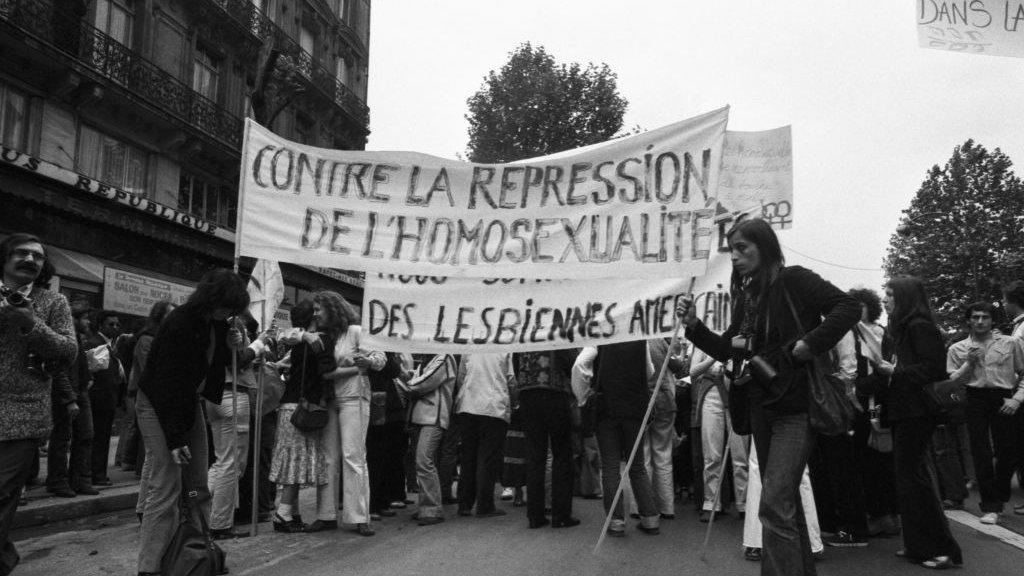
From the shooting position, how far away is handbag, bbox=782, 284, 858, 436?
12.0ft

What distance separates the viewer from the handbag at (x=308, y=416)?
6.28m

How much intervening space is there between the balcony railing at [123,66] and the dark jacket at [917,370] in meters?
15.4

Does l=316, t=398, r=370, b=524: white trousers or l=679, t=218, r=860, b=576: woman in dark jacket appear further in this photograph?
l=316, t=398, r=370, b=524: white trousers

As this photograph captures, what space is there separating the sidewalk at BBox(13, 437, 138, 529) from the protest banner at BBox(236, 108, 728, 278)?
3160 millimetres

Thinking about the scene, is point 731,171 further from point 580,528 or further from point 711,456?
point 580,528

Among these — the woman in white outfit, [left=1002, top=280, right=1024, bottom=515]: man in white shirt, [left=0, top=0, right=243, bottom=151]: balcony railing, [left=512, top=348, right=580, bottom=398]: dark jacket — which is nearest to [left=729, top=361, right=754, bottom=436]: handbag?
[left=512, top=348, right=580, bottom=398]: dark jacket

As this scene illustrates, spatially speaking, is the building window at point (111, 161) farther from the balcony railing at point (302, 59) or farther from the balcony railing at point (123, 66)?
the balcony railing at point (302, 59)

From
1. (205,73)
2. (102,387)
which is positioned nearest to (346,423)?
(102,387)

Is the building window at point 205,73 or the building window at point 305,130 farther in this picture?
the building window at point 305,130

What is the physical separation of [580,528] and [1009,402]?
3898 millimetres

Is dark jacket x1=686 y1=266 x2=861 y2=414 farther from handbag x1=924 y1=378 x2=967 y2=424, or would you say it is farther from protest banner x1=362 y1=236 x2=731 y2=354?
handbag x1=924 y1=378 x2=967 y2=424

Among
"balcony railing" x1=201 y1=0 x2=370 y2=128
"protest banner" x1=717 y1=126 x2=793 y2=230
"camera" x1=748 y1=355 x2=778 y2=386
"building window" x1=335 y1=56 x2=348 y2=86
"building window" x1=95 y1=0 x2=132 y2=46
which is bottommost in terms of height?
"camera" x1=748 y1=355 x2=778 y2=386

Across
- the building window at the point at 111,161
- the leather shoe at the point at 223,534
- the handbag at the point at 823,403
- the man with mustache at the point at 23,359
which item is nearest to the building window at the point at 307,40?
the building window at the point at 111,161

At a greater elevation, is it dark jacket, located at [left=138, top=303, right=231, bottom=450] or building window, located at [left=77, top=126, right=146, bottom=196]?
building window, located at [left=77, top=126, right=146, bottom=196]
